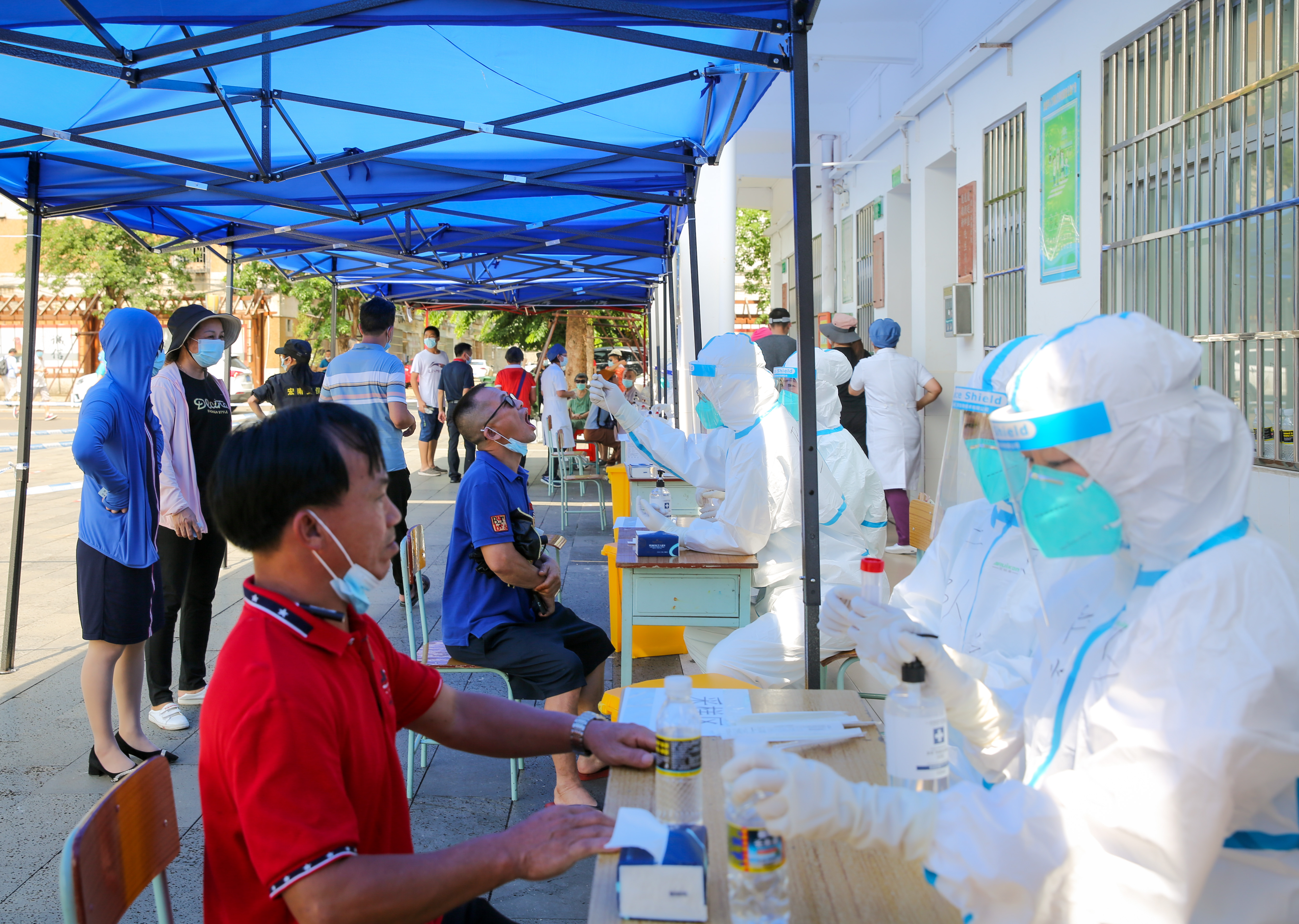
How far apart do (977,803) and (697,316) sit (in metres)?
6.26

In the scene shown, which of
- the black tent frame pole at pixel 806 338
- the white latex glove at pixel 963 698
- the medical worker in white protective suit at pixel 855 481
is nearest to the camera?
the white latex glove at pixel 963 698

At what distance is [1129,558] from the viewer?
148 centimetres

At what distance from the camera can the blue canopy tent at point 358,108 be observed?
10.9 ft

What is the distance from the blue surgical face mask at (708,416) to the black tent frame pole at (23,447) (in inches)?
140

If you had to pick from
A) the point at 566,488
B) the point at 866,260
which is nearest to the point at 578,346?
the point at 866,260

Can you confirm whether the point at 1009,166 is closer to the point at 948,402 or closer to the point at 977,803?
the point at 948,402

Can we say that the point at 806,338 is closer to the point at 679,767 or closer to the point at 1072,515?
the point at 1072,515

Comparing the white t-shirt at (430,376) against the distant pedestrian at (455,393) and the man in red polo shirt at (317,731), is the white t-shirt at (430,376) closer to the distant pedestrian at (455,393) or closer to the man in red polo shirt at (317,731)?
the distant pedestrian at (455,393)

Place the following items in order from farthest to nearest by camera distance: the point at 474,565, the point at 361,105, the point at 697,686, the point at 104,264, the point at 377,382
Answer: the point at 104,264 < the point at 377,382 < the point at 361,105 < the point at 474,565 < the point at 697,686

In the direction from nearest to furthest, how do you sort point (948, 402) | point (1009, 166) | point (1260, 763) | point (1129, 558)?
point (1260, 763), point (1129, 558), point (1009, 166), point (948, 402)

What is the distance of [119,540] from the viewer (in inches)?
138

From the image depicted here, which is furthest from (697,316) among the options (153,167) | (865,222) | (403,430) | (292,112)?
(865,222)

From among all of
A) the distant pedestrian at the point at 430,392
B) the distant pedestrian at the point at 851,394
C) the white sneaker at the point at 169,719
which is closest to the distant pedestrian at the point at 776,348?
the distant pedestrian at the point at 851,394

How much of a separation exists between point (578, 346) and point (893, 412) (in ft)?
47.5
